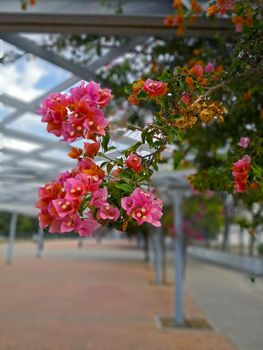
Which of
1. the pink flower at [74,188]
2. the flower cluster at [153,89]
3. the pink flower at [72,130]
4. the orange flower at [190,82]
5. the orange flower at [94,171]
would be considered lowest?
the pink flower at [74,188]

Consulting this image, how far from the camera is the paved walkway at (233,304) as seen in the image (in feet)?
20.4

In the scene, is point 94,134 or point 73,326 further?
point 73,326

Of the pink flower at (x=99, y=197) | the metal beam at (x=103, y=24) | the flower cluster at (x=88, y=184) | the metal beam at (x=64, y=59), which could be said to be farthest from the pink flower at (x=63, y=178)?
the metal beam at (x=64, y=59)

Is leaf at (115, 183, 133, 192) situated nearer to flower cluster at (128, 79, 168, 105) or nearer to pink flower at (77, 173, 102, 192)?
pink flower at (77, 173, 102, 192)

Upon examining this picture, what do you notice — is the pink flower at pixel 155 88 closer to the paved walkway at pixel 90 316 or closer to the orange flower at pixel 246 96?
the orange flower at pixel 246 96

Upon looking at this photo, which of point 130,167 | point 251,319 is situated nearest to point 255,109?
point 130,167

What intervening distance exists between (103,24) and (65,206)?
2250 mm

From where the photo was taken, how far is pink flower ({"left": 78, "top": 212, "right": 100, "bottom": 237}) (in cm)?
120

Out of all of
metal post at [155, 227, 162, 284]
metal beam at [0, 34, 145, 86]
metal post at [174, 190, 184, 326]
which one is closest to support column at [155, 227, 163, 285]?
metal post at [155, 227, 162, 284]

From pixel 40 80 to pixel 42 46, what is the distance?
935mm

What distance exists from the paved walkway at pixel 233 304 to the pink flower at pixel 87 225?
105 inches

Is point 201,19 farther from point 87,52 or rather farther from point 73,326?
point 73,326

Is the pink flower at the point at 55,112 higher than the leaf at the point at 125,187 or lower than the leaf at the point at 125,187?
higher

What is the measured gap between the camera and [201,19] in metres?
3.03
